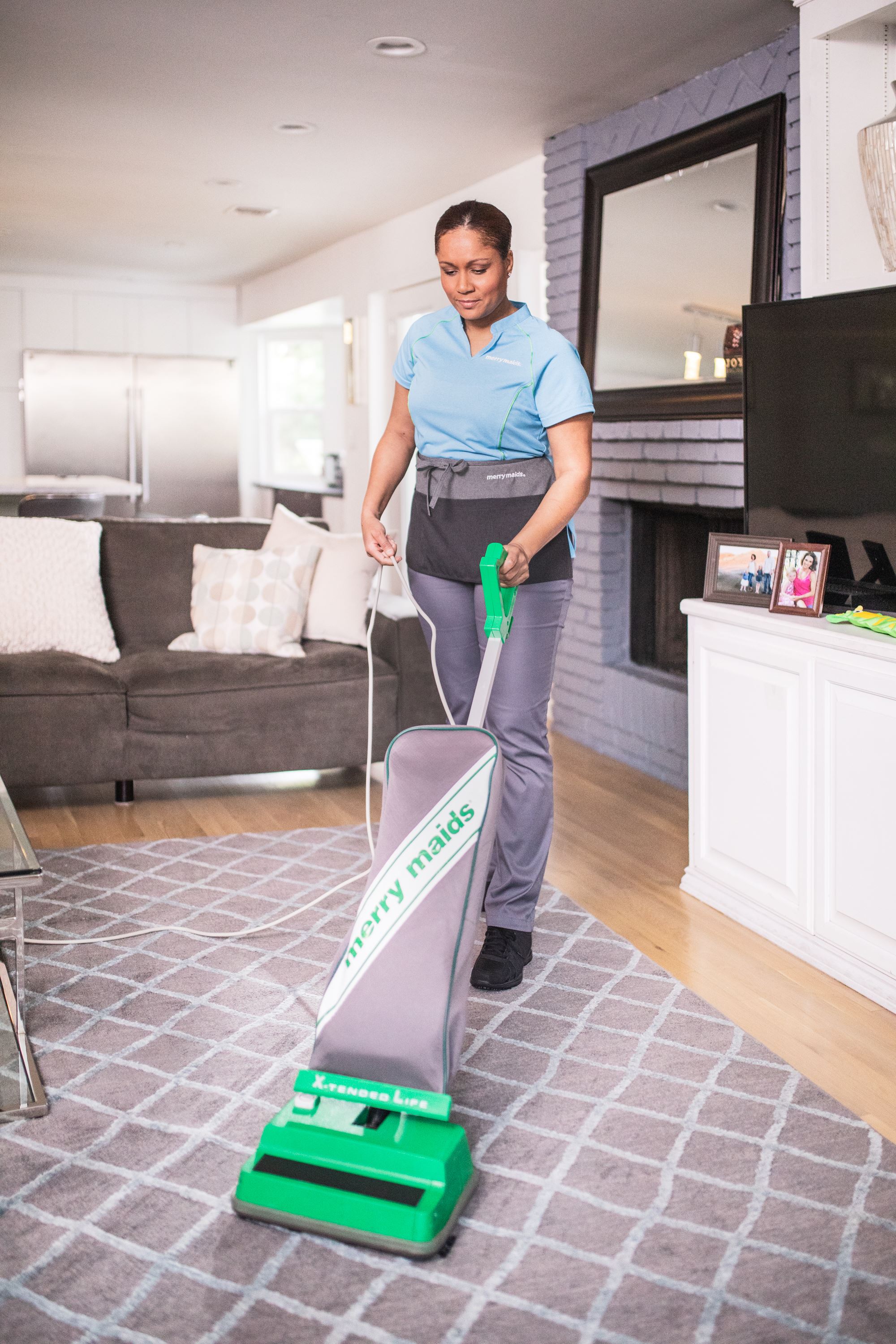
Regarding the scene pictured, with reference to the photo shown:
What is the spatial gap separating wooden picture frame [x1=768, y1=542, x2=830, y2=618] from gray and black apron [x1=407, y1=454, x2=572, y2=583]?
0.58 meters

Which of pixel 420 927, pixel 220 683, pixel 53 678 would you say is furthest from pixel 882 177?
pixel 53 678

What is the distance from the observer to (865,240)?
2959 mm

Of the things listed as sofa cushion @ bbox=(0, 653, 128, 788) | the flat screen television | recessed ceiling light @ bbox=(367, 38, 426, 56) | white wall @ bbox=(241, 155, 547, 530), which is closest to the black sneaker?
the flat screen television

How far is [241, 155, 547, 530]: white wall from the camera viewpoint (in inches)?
206

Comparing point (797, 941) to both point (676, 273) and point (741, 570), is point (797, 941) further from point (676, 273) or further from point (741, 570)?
point (676, 273)

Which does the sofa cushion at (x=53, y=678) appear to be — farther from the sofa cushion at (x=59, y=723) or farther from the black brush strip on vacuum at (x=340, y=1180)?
the black brush strip on vacuum at (x=340, y=1180)

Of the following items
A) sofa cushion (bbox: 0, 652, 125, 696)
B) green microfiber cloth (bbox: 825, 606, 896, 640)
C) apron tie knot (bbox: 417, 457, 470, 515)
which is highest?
apron tie knot (bbox: 417, 457, 470, 515)

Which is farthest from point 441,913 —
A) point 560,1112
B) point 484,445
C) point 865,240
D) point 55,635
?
point 55,635

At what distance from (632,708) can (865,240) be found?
1840mm

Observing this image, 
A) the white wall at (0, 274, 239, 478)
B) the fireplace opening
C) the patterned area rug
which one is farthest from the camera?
the white wall at (0, 274, 239, 478)

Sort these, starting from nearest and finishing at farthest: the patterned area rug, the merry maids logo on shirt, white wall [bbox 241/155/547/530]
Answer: the patterned area rug
the merry maids logo on shirt
white wall [bbox 241/155/547/530]

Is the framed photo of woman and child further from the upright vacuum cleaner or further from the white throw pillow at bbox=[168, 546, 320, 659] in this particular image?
the white throw pillow at bbox=[168, 546, 320, 659]

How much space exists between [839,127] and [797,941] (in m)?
1.96

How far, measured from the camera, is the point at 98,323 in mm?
9562
